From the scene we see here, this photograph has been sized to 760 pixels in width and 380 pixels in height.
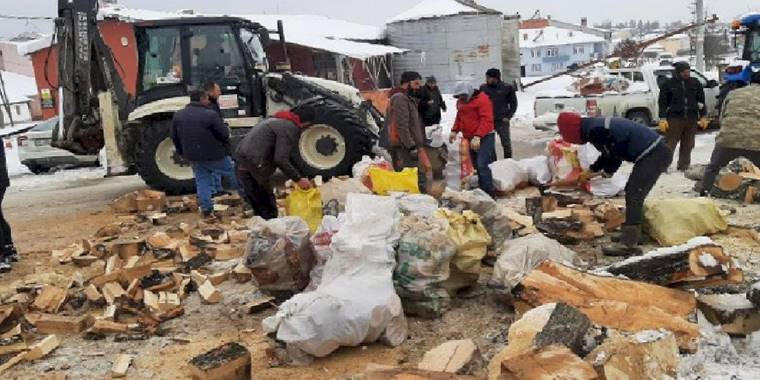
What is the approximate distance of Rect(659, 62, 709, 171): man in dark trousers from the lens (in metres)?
9.09

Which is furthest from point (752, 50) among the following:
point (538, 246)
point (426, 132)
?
point (538, 246)

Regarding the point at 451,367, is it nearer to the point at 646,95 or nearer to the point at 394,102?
the point at 394,102

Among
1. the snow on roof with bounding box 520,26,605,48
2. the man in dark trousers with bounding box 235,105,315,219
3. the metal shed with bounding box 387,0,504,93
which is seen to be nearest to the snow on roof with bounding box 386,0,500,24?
the metal shed with bounding box 387,0,504,93

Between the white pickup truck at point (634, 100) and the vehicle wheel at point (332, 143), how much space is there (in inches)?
228

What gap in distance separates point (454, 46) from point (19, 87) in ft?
86.3

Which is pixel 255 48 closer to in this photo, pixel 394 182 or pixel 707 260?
pixel 394 182

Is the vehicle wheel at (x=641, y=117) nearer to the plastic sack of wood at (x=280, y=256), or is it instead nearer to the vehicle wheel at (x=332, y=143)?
the vehicle wheel at (x=332, y=143)

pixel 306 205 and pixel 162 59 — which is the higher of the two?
pixel 162 59

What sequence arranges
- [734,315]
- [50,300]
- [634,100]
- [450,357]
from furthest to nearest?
[634,100], [50,300], [734,315], [450,357]

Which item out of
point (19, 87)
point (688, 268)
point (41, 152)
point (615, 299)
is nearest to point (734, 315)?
point (688, 268)

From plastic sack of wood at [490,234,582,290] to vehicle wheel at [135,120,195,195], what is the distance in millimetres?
6042

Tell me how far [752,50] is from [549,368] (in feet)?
44.7

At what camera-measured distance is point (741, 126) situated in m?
6.71

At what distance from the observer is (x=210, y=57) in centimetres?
959
